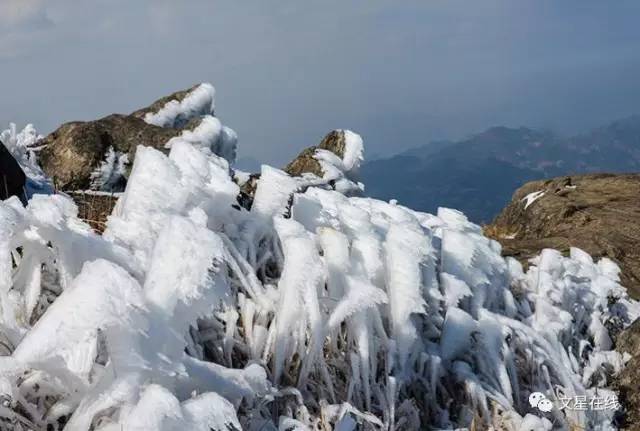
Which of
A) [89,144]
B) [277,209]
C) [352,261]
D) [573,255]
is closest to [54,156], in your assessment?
[89,144]

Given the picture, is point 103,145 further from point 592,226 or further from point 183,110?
point 592,226

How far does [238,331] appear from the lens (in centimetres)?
499

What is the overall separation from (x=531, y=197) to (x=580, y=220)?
4.32m

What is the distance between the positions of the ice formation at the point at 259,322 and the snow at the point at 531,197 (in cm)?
1016

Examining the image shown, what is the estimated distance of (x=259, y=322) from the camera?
5051 millimetres

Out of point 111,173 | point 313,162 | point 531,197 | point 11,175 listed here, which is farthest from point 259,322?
point 531,197

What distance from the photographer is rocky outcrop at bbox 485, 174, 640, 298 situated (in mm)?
11664

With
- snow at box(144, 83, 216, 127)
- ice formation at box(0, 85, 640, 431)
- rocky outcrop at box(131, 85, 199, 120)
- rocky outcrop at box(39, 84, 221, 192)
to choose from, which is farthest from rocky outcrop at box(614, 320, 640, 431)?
rocky outcrop at box(131, 85, 199, 120)

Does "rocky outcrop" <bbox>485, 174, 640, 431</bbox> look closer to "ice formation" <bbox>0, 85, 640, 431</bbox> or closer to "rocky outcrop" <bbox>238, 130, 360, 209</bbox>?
"ice formation" <bbox>0, 85, 640, 431</bbox>

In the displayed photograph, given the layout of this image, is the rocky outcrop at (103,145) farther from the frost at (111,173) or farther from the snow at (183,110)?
the snow at (183,110)

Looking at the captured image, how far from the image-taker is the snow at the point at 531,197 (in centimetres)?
1748

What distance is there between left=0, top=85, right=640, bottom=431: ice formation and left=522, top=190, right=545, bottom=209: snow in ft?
33.3

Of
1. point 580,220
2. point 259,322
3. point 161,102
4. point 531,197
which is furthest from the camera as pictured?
point 531,197

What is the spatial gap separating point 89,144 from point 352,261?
25.8ft
